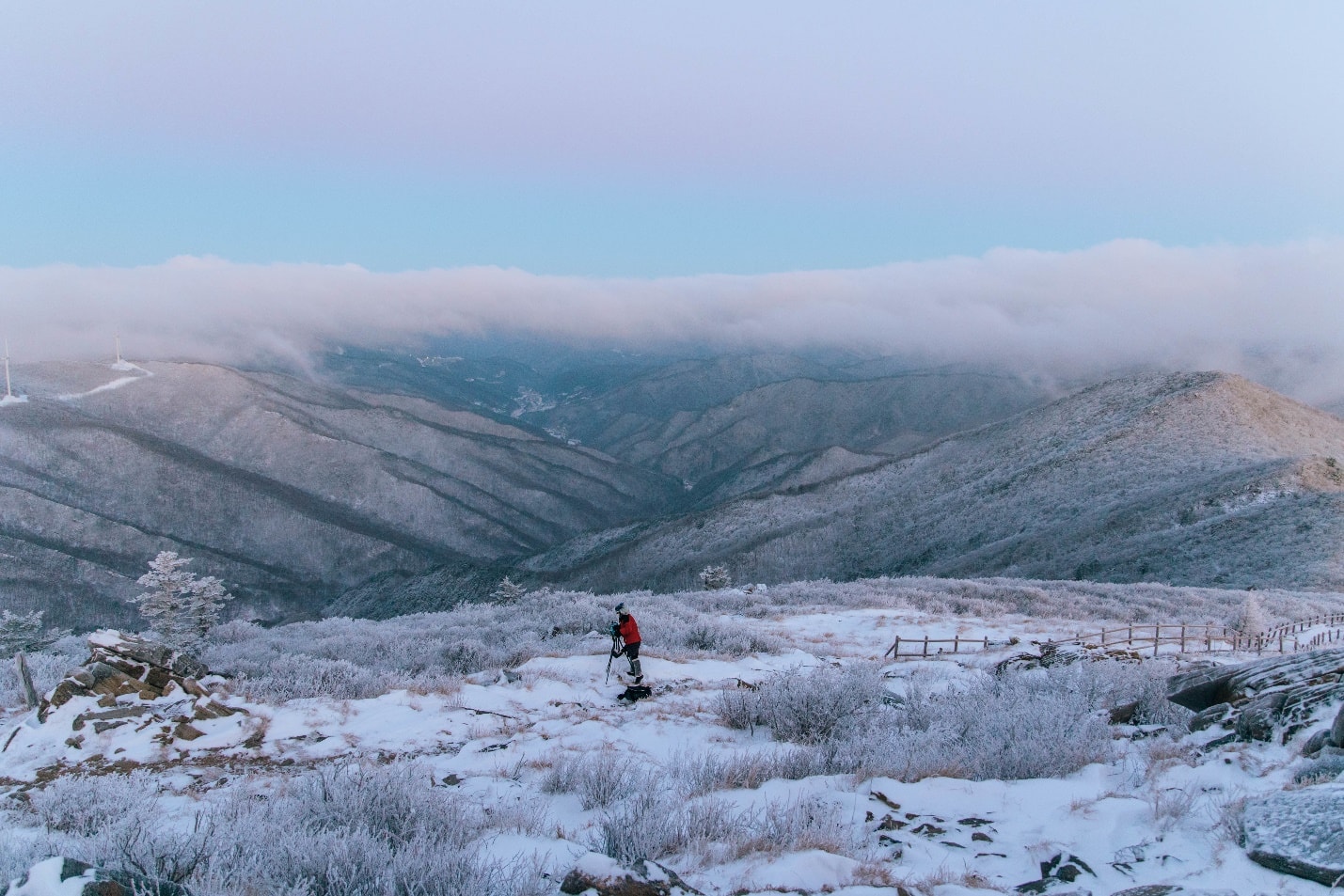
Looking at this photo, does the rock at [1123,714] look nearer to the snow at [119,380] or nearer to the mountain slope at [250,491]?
the mountain slope at [250,491]

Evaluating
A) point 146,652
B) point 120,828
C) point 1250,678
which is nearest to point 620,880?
point 120,828

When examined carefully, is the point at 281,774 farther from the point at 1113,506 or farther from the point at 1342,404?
the point at 1342,404

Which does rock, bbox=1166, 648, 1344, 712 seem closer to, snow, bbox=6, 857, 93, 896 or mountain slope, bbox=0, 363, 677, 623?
snow, bbox=6, 857, 93, 896

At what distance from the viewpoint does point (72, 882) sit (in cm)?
263

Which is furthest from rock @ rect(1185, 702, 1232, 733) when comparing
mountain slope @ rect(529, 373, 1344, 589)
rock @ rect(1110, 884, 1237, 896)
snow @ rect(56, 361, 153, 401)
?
snow @ rect(56, 361, 153, 401)

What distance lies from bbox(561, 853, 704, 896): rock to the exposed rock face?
6753mm

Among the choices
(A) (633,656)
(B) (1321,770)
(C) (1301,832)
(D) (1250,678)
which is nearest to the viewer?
(C) (1301,832)

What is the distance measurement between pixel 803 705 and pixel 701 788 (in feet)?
8.36

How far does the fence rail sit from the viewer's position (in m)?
13.8

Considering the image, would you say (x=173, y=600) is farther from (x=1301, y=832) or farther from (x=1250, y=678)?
(x=1301, y=832)

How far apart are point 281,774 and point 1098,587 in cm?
2511

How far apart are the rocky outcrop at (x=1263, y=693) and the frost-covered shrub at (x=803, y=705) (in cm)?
299

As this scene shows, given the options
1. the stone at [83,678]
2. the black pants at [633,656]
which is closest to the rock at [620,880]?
the black pants at [633,656]

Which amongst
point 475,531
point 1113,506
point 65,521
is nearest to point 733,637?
point 1113,506
